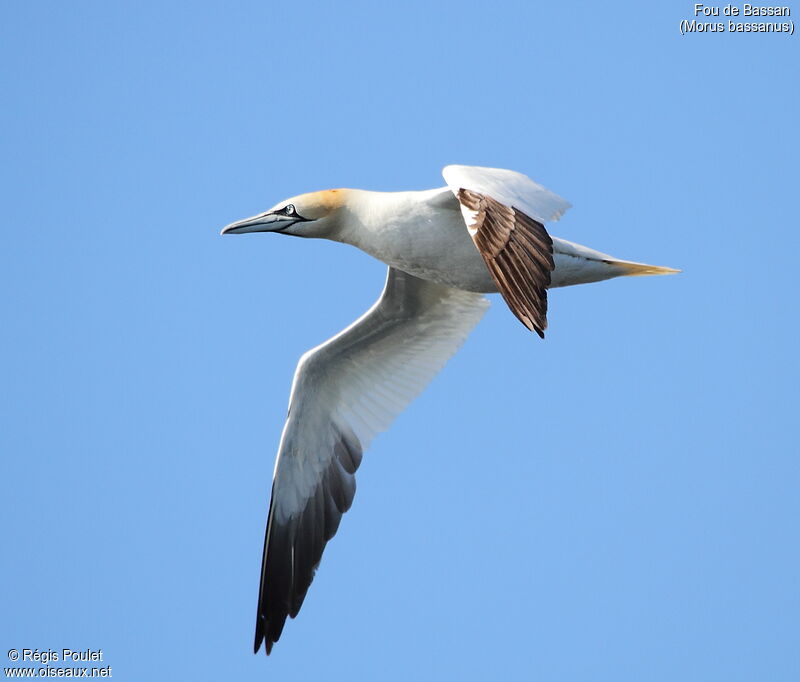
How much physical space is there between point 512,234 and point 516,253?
0.67 feet

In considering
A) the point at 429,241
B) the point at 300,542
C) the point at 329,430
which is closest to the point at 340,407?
the point at 329,430

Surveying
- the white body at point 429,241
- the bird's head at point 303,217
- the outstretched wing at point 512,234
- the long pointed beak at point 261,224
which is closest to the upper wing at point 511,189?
the outstretched wing at point 512,234

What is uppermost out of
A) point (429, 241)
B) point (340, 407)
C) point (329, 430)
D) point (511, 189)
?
point (511, 189)

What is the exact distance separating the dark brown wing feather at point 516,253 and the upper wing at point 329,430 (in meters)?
3.54

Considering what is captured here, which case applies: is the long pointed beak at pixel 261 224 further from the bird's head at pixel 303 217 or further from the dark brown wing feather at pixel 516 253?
the dark brown wing feather at pixel 516 253

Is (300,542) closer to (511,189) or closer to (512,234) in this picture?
(511,189)

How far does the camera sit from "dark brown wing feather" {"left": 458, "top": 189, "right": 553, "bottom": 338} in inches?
337

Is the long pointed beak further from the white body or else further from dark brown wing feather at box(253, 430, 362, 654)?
dark brown wing feather at box(253, 430, 362, 654)

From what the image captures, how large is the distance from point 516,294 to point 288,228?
128 inches

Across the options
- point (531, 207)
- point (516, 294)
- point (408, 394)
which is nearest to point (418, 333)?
point (408, 394)

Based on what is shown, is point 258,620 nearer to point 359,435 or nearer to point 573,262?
point 359,435

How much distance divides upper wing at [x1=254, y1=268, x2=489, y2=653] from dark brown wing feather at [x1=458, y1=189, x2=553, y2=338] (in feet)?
11.6

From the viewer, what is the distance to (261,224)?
37.5ft

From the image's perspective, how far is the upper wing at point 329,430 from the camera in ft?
42.3
